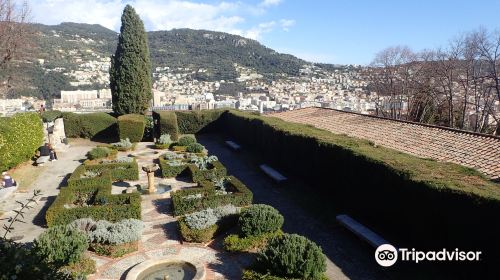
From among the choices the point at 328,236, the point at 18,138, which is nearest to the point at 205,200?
the point at 328,236

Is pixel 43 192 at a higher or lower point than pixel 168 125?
lower

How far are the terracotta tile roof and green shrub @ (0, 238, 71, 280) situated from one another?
10400 millimetres

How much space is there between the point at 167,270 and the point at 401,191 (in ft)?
19.3

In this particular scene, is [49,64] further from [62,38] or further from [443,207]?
[443,207]

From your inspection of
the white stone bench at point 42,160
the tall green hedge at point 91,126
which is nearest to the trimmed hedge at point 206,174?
the white stone bench at point 42,160

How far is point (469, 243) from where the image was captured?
719cm

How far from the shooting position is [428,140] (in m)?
14.0

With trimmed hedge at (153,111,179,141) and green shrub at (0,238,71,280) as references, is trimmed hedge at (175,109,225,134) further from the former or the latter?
green shrub at (0,238,71,280)

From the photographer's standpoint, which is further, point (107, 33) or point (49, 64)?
point (107, 33)

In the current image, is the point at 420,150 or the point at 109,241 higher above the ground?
the point at 420,150

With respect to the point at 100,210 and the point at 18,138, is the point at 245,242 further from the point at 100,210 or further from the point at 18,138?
the point at 18,138

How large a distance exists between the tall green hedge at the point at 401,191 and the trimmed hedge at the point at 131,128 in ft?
43.4

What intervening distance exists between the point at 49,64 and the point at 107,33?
54543 millimetres

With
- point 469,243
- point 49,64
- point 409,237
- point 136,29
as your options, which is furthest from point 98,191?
point 49,64
